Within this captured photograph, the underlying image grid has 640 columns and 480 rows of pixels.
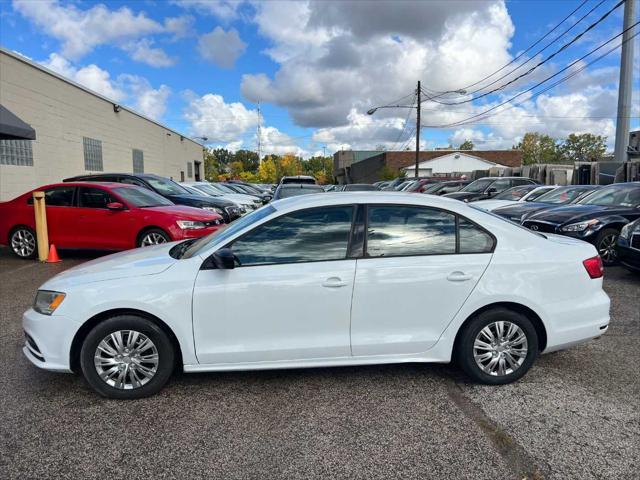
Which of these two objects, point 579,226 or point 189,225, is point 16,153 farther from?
point 579,226

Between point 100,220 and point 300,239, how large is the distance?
6508 mm

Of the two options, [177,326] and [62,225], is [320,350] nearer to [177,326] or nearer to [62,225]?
[177,326]

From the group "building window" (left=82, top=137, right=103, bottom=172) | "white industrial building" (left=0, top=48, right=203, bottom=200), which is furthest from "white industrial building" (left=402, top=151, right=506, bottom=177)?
"building window" (left=82, top=137, right=103, bottom=172)

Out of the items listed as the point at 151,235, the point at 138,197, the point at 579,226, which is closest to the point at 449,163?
the point at 579,226

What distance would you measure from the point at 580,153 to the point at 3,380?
118970mm

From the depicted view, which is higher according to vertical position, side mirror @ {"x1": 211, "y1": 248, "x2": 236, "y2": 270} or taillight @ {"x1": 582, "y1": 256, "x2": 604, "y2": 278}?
side mirror @ {"x1": 211, "y1": 248, "x2": 236, "y2": 270}

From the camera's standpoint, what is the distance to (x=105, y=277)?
3365 mm

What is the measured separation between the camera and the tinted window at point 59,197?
8.81 meters

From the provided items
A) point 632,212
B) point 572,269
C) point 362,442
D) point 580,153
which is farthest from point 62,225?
point 580,153

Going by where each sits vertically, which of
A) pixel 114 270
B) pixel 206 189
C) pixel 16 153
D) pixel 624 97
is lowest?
pixel 114 270

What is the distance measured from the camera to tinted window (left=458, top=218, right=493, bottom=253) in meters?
3.53

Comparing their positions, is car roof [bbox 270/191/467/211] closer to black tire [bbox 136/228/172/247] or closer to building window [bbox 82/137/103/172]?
black tire [bbox 136/228/172/247]

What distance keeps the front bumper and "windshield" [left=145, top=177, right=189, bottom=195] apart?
9105 mm

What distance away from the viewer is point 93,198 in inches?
344
